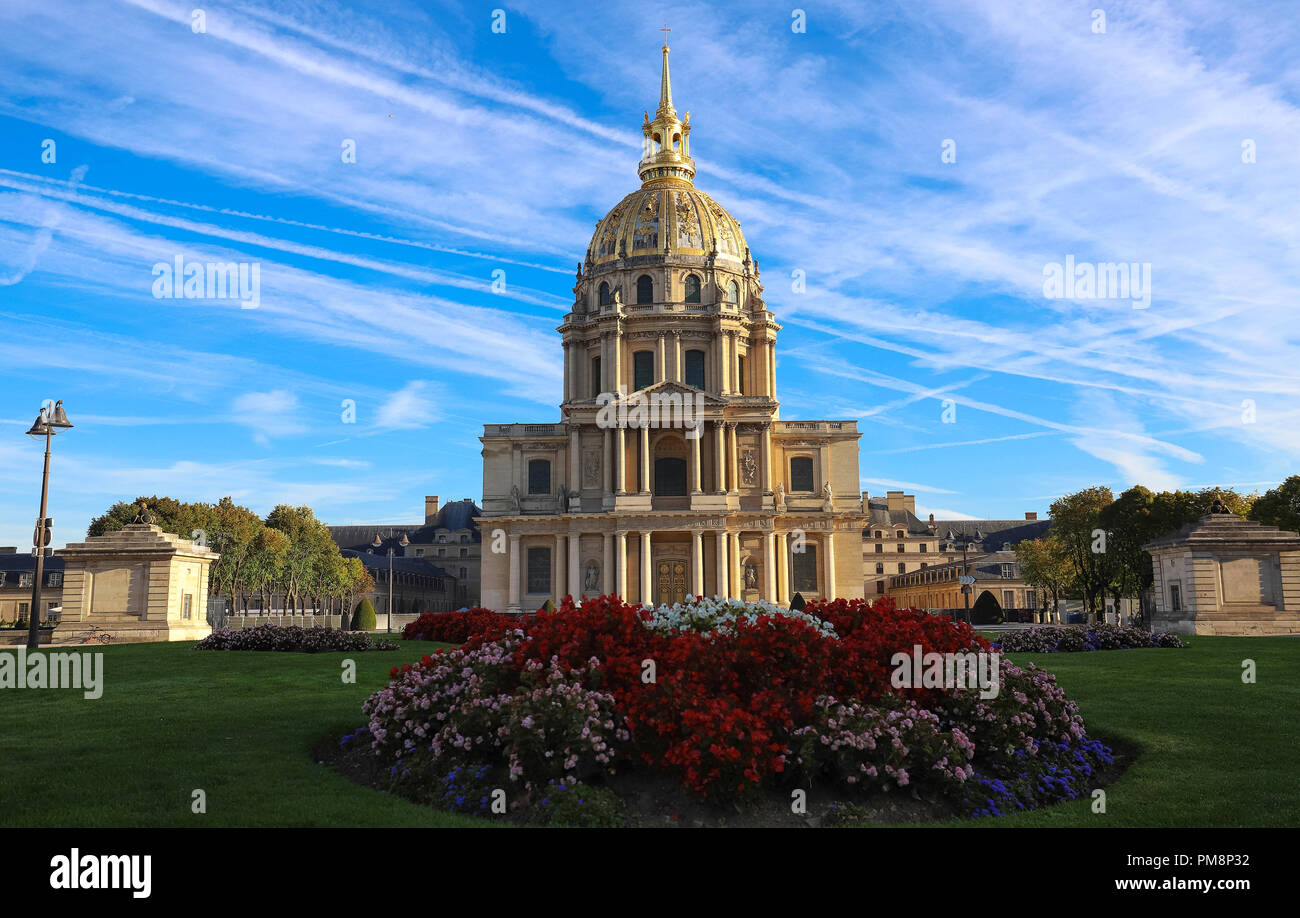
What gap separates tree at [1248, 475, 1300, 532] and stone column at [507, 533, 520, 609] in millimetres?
44781

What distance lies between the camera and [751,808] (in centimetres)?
1057

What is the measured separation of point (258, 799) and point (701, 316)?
6889 cm

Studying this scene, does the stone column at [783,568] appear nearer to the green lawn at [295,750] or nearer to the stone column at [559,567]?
the stone column at [559,567]

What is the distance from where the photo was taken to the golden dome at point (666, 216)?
79625mm

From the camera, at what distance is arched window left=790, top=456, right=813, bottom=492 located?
7319 centimetres

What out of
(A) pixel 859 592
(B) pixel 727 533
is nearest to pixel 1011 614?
(A) pixel 859 592

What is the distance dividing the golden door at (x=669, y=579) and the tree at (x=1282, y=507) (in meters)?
34.2

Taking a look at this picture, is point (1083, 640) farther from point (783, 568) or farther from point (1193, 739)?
point (783, 568)

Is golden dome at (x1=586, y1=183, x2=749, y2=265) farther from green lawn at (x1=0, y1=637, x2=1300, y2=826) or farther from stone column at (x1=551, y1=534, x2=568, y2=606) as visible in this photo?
green lawn at (x1=0, y1=637, x2=1300, y2=826)

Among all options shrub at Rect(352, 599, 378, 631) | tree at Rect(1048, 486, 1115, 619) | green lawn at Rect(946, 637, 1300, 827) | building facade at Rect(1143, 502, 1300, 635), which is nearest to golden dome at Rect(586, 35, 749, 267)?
tree at Rect(1048, 486, 1115, 619)

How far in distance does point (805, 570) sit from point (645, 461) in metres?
13.1

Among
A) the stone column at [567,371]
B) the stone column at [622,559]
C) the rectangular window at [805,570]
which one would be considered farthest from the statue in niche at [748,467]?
the stone column at [567,371]
